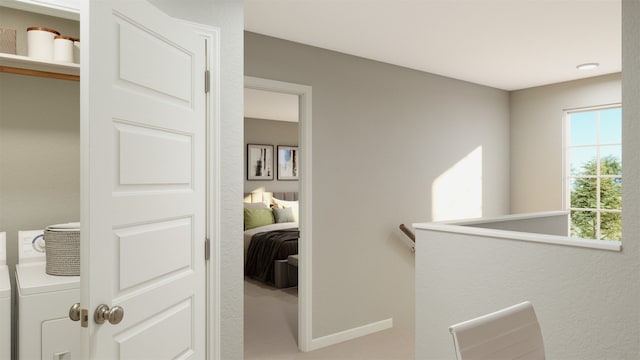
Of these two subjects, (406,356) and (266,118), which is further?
(266,118)

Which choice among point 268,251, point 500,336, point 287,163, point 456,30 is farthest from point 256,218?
point 500,336

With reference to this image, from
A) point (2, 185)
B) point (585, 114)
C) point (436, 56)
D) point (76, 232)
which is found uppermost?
point (436, 56)

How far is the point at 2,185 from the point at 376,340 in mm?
3017

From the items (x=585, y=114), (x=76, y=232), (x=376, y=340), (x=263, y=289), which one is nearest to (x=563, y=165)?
(x=585, y=114)

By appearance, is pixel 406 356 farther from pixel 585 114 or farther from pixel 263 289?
pixel 585 114

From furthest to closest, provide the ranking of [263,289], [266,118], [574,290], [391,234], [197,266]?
[266,118] < [263,289] < [391,234] < [574,290] < [197,266]

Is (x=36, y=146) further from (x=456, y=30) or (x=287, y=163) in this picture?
(x=287, y=163)

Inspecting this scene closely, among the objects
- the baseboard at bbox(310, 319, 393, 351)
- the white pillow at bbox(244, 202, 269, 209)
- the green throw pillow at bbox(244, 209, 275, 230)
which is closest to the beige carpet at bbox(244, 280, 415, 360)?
the baseboard at bbox(310, 319, 393, 351)

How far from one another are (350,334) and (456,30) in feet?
8.87

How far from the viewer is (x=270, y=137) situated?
749cm

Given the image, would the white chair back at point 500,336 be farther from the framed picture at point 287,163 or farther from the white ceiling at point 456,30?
the framed picture at point 287,163

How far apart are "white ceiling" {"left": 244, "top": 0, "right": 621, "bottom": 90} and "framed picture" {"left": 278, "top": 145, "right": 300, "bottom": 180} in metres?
3.77

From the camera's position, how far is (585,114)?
16.1 feet

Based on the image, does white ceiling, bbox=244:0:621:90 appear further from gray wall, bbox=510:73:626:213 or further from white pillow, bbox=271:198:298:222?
white pillow, bbox=271:198:298:222
